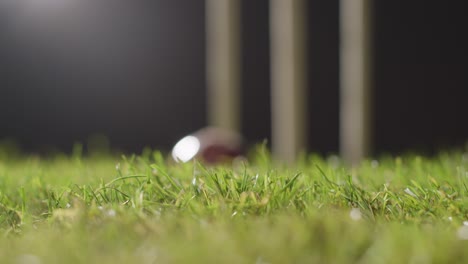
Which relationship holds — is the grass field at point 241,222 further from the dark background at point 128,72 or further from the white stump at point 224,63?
the dark background at point 128,72

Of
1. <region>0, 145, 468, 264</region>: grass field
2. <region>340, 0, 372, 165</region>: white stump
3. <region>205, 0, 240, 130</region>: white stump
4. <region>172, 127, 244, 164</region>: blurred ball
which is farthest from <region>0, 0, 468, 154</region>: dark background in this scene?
<region>0, 145, 468, 264</region>: grass field

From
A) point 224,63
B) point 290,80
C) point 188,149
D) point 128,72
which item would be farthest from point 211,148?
point 128,72

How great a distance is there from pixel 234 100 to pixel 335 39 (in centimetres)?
78

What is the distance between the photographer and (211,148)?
9.33ft

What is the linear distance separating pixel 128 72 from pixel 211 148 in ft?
6.18

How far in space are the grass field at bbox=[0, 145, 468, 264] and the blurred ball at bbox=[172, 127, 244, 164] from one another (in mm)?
1400

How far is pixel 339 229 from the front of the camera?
2.69 ft

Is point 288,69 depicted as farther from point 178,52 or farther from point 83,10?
point 83,10

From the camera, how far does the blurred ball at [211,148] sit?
9.18ft

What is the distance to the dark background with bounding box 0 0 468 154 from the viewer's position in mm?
4328

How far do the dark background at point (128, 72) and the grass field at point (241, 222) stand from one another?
307 centimetres

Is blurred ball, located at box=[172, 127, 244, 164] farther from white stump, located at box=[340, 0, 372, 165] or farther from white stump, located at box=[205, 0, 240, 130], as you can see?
white stump, located at box=[205, 0, 240, 130]

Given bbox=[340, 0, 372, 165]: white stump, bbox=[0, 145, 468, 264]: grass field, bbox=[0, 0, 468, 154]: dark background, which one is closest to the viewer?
bbox=[0, 145, 468, 264]: grass field

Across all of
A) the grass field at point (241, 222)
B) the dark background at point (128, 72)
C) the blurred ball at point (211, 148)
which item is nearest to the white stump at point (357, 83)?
the dark background at point (128, 72)
